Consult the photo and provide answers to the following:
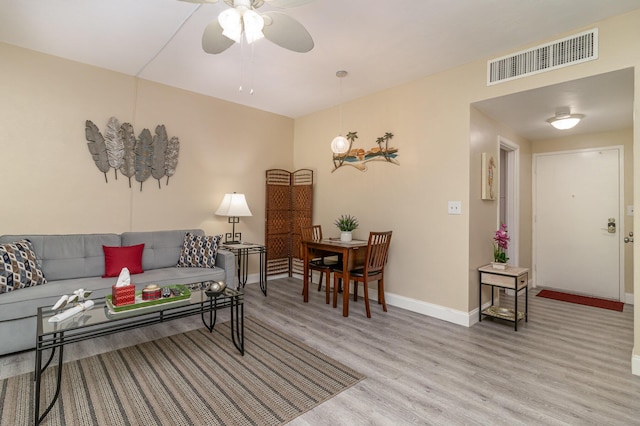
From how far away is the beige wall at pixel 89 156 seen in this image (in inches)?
118

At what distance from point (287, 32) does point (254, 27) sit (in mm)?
266

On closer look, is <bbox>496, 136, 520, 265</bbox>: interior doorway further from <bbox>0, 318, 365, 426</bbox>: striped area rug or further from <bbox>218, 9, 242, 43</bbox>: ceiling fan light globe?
<bbox>218, 9, 242, 43</bbox>: ceiling fan light globe

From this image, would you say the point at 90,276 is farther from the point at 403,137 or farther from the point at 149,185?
the point at 403,137

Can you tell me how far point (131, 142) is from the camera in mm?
3635

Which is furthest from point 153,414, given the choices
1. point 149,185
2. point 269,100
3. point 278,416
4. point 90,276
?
point 269,100

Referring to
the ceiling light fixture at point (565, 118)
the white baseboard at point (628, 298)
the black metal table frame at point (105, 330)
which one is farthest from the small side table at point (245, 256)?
the white baseboard at point (628, 298)

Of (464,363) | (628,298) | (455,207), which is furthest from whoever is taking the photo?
(628,298)

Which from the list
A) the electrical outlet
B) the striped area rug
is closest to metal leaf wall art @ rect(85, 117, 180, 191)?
the striped area rug

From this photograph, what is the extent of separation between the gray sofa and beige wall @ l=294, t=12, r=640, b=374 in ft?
6.62

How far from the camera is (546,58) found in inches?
106

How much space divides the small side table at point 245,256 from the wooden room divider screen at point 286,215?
340 millimetres

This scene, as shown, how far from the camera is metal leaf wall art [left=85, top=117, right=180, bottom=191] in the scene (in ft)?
11.2

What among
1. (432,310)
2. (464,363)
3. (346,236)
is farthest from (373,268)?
(464,363)

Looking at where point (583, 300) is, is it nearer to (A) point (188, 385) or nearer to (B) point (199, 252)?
(A) point (188, 385)
